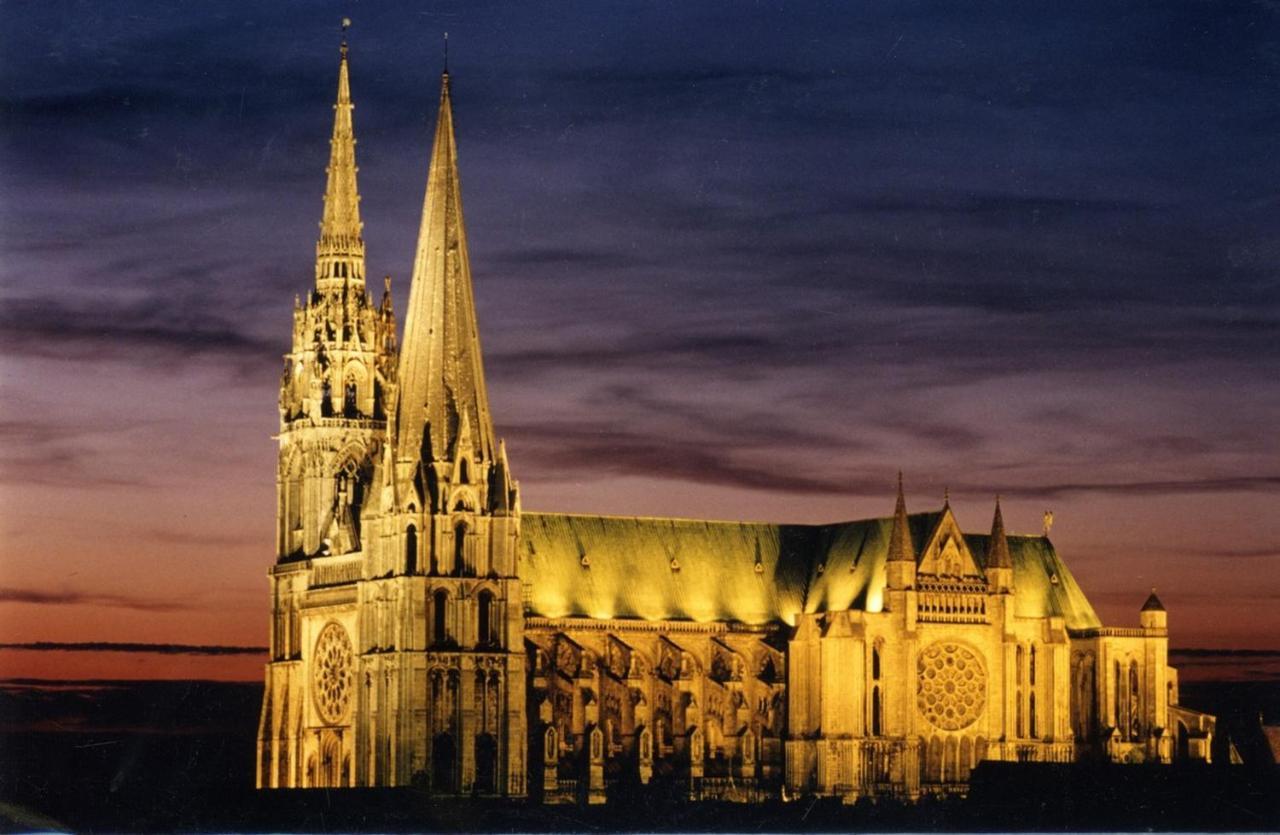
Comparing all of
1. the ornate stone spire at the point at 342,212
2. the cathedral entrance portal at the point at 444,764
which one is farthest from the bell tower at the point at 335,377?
the cathedral entrance portal at the point at 444,764

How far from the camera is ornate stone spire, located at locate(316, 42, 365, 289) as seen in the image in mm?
143000

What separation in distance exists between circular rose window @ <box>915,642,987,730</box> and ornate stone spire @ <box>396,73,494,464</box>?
17.6 metres

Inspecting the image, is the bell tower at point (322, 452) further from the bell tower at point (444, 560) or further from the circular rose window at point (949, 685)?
the circular rose window at point (949, 685)

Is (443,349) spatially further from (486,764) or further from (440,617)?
(486,764)

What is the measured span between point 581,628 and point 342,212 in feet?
57.2

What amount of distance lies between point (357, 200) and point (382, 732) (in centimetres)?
2118

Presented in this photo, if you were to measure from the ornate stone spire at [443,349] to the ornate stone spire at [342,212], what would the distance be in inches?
264

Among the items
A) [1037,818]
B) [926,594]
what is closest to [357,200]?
[926,594]

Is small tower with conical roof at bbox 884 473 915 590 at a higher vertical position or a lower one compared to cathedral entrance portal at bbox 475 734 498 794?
higher

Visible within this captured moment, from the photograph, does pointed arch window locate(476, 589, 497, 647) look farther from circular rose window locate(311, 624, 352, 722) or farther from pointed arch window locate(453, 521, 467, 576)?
circular rose window locate(311, 624, 352, 722)

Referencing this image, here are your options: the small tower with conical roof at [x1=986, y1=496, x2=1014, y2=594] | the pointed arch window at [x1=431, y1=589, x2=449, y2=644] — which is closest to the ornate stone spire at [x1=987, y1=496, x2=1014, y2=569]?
the small tower with conical roof at [x1=986, y1=496, x2=1014, y2=594]

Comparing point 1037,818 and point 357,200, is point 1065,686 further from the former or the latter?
point 357,200

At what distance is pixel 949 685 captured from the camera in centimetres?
14138

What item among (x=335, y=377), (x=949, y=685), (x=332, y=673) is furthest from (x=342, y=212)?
(x=949, y=685)
